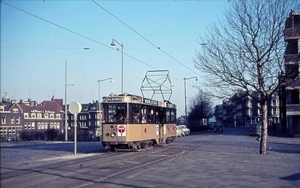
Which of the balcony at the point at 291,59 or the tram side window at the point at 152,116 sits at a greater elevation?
the balcony at the point at 291,59

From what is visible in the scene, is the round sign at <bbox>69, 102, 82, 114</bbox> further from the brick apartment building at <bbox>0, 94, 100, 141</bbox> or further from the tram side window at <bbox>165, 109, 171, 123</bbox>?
the brick apartment building at <bbox>0, 94, 100, 141</bbox>

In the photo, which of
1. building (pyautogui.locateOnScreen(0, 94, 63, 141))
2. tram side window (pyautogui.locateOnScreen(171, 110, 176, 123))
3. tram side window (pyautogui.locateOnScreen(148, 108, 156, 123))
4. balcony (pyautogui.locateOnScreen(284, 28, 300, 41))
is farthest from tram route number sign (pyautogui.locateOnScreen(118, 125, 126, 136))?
building (pyautogui.locateOnScreen(0, 94, 63, 141))

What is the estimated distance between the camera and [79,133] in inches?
1996

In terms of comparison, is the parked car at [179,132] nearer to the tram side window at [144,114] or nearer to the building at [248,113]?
the tram side window at [144,114]

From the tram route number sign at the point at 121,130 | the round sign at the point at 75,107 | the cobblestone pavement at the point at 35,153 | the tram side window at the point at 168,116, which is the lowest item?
the cobblestone pavement at the point at 35,153

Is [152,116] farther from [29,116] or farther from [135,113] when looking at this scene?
[29,116]


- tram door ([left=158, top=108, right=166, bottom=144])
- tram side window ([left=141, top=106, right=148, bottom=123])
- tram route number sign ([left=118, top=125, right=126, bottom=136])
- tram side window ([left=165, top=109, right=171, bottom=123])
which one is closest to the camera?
tram route number sign ([left=118, top=125, right=126, bottom=136])

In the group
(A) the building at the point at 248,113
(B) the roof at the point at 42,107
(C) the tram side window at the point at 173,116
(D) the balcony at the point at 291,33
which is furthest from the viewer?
(A) the building at the point at 248,113

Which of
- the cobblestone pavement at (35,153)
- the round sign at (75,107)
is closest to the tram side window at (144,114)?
the cobblestone pavement at (35,153)

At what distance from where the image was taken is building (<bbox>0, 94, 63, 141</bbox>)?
235 ft

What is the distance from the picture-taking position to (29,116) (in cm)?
8462

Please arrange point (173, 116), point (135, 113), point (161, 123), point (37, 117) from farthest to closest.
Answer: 1. point (37, 117)
2. point (173, 116)
3. point (161, 123)
4. point (135, 113)

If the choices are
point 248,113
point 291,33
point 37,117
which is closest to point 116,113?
point 291,33

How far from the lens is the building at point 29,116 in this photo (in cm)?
7150
